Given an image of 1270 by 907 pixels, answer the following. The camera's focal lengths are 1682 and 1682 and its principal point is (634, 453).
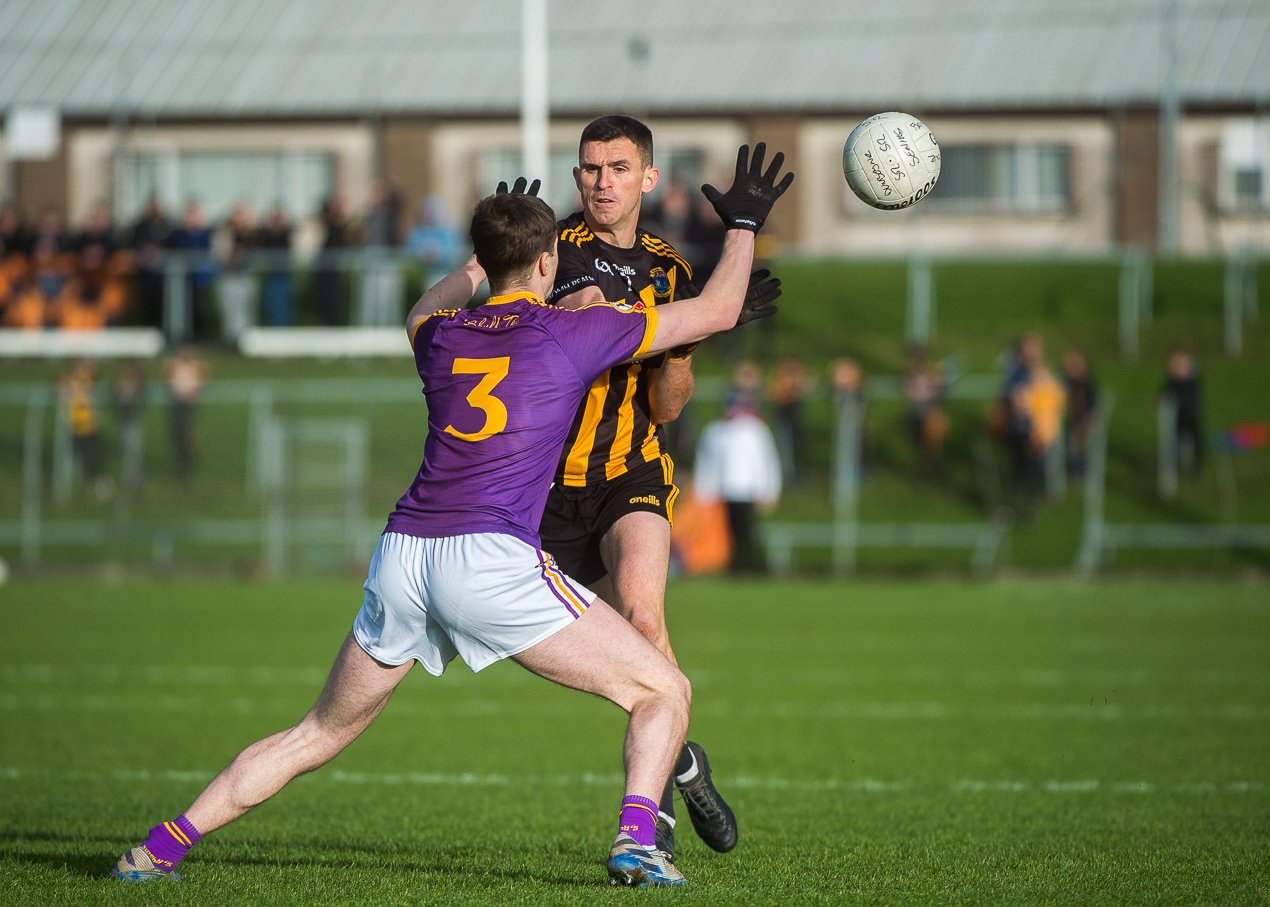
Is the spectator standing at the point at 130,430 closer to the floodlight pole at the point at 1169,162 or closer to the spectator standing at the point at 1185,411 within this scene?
the spectator standing at the point at 1185,411

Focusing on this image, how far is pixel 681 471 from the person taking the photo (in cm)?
2362

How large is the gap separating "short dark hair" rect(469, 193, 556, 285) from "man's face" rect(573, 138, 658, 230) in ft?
3.21

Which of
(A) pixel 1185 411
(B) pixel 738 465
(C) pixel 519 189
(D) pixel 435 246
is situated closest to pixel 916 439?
(A) pixel 1185 411

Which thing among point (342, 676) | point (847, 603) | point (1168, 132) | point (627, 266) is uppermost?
point (1168, 132)

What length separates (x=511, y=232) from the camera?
548 cm

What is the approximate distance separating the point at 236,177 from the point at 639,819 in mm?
33567

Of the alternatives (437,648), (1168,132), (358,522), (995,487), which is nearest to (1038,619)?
(995,487)

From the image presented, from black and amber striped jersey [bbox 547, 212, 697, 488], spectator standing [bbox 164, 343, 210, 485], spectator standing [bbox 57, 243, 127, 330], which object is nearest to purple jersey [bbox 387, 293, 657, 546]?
black and amber striped jersey [bbox 547, 212, 697, 488]

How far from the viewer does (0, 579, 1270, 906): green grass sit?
593 cm

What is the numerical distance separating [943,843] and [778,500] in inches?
668

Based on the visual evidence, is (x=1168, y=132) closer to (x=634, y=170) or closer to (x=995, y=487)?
(x=995, y=487)

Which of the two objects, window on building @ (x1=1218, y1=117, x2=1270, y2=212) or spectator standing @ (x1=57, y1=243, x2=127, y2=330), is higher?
window on building @ (x1=1218, y1=117, x2=1270, y2=212)

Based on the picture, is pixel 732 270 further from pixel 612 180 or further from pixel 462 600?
pixel 462 600

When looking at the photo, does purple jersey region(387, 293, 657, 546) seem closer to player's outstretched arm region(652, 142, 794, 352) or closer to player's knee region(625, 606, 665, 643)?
player's outstretched arm region(652, 142, 794, 352)
